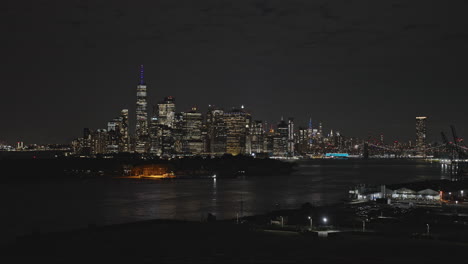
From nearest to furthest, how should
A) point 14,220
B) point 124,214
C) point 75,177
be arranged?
point 14,220 < point 124,214 < point 75,177

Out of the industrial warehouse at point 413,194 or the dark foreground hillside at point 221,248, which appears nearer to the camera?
the dark foreground hillside at point 221,248

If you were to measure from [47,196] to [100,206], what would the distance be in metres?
11.7

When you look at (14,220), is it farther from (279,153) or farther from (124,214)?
(279,153)

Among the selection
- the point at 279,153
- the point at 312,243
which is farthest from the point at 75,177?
the point at 279,153

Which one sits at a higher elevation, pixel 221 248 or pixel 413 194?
pixel 413 194

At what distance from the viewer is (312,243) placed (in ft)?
52.9

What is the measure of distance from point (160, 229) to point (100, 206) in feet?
62.1

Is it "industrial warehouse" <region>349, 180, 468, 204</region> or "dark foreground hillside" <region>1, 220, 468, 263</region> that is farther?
"industrial warehouse" <region>349, 180, 468, 204</region>

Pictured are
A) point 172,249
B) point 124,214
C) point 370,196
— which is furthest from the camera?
point 370,196

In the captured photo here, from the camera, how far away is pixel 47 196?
4678 centimetres

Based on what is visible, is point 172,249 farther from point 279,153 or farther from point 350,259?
point 279,153

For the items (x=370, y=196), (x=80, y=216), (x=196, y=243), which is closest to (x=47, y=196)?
(x=80, y=216)

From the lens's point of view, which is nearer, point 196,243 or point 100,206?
point 196,243

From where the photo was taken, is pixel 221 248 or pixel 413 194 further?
pixel 413 194
